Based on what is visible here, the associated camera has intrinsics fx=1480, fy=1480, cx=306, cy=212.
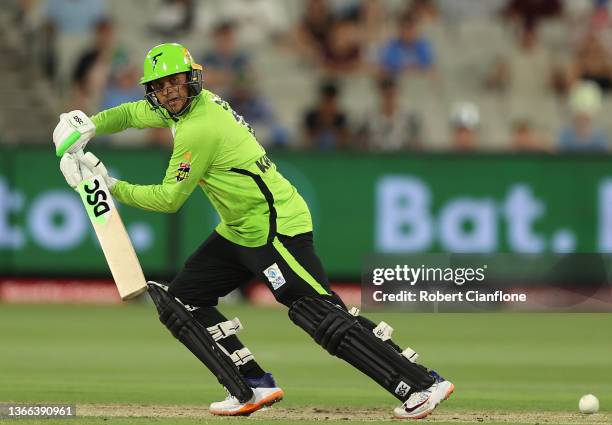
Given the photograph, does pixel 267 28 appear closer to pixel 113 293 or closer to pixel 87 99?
pixel 87 99

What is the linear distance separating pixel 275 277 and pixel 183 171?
2.33ft

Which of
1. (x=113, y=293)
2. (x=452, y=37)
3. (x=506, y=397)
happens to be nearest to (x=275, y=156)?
(x=113, y=293)

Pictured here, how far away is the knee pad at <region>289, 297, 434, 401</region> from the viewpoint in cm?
732

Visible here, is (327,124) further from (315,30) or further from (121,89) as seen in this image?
(121,89)

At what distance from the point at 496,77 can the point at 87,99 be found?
15.9 feet

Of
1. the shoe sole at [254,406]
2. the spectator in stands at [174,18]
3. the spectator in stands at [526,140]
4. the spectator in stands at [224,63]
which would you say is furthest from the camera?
the spectator in stands at [174,18]

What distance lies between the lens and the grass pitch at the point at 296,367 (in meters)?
7.86

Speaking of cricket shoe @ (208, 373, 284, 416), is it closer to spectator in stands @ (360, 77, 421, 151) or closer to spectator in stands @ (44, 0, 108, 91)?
spectator in stands @ (360, 77, 421, 151)

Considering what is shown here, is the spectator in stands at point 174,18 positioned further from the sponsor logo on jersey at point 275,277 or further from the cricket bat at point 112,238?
the sponsor logo on jersey at point 275,277

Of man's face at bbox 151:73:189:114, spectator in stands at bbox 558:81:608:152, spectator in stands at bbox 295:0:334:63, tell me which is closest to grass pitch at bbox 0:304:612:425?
man's face at bbox 151:73:189:114

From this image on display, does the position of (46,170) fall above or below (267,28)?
below

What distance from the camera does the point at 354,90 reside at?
1752 cm

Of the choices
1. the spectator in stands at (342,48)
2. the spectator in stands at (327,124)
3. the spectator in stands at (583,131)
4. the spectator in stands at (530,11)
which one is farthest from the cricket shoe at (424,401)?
the spectator in stands at (530,11)

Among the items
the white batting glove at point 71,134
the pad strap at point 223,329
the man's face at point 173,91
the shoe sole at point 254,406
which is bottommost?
the shoe sole at point 254,406
